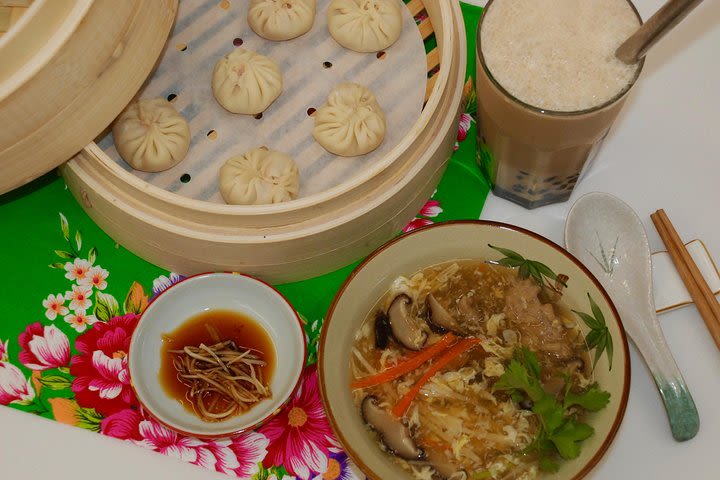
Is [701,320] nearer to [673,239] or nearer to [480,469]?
[673,239]

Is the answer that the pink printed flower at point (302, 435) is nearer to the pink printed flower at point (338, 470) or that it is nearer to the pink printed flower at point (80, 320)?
the pink printed flower at point (338, 470)

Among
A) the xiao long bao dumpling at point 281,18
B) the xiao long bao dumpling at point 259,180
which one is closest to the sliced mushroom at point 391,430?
the xiao long bao dumpling at point 259,180

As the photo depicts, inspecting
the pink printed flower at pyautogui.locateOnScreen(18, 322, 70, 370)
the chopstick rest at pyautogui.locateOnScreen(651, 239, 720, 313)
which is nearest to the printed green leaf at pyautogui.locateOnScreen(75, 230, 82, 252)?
the pink printed flower at pyautogui.locateOnScreen(18, 322, 70, 370)

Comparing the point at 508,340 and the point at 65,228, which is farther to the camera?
the point at 65,228

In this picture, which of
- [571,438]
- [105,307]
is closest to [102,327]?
[105,307]

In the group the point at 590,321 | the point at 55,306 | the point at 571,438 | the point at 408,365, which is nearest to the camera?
the point at 571,438

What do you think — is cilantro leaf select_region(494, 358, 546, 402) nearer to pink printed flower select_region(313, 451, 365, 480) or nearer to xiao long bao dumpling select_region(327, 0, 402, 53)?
pink printed flower select_region(313, 451, 365, 480)

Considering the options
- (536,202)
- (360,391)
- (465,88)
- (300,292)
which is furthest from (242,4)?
(360,391)

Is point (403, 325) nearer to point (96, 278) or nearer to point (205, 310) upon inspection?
point (205, 310)
